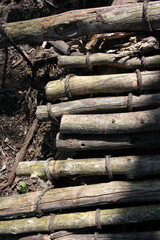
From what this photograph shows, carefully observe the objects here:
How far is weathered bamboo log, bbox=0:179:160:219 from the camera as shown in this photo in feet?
11.3

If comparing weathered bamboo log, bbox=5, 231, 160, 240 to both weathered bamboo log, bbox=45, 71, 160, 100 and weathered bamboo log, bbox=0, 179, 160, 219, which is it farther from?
weathered bamboo log, bbox=45, 71, 160, 100

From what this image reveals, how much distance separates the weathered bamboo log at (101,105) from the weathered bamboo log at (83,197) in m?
0.81

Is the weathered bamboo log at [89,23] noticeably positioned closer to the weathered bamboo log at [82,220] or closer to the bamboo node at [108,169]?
the bamboo node at [108,169]

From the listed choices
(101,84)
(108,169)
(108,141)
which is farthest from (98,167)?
(101,84)

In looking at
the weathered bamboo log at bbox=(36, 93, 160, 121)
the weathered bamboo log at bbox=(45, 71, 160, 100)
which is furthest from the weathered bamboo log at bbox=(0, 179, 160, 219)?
the weathered bamboo log at bbox=(45, 71, 160, 100)

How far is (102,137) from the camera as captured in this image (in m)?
3.78

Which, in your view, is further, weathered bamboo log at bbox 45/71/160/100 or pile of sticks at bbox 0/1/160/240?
weathered bamboo log at bbox 45/71/160/100

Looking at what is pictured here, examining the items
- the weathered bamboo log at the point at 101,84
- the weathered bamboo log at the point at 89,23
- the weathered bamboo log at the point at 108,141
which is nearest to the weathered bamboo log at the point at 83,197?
the weathered bamboo log at the point at 108,141

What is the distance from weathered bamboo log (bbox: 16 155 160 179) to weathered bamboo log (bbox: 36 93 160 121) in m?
0.54

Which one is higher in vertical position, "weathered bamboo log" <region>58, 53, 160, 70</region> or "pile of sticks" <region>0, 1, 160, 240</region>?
"weathered bamboo log" <region>58, 53, 160, 70</region>

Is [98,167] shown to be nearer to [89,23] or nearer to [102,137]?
[102,137]

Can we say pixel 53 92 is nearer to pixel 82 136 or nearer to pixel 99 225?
pixel 82 136

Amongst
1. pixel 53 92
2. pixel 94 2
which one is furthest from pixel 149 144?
pixel 94 2

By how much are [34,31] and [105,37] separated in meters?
0.91
